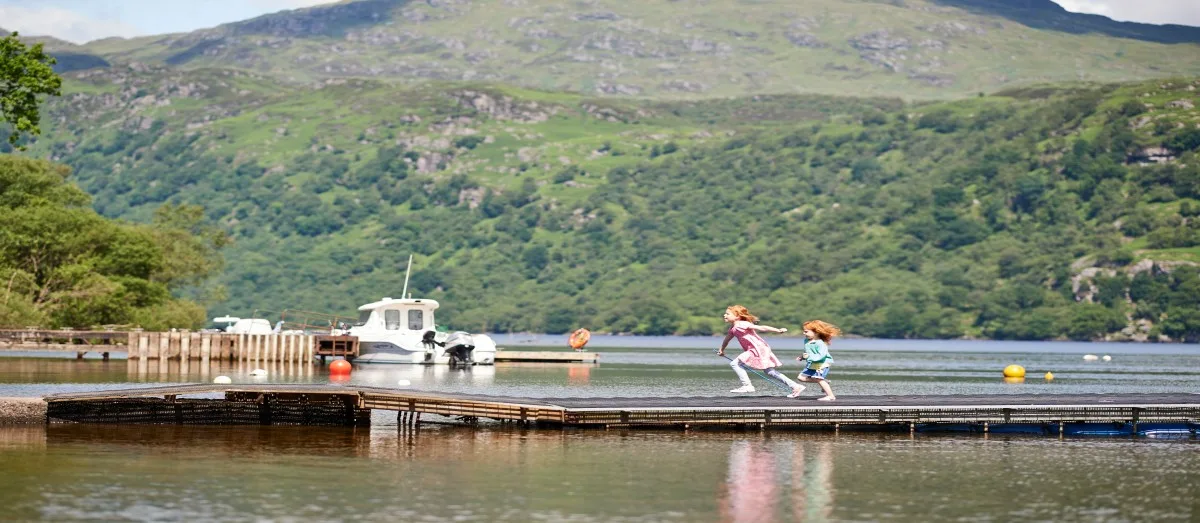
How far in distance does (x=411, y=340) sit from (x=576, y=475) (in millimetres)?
66991

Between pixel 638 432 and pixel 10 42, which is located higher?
pixel 10 42

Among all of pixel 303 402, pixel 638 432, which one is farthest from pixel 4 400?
pixel 638 432

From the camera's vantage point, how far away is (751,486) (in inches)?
1332

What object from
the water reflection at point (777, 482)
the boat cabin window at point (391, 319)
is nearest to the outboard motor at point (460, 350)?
the boat cabin window at point (391, 319)

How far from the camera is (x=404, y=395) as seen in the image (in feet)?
147

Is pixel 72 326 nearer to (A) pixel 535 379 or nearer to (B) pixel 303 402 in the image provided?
(A) pixel 535 379

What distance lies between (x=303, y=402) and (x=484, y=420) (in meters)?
5.49

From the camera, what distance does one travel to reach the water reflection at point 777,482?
99.6ft

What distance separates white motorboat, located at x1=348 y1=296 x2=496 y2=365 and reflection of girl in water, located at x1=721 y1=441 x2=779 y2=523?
60656 mm

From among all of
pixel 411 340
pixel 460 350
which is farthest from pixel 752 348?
pixel 460 350

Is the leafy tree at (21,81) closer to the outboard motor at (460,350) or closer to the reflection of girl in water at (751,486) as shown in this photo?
the reflection of girl in water at (751,486)

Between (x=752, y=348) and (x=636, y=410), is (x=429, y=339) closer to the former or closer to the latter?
(x=636, y=410)

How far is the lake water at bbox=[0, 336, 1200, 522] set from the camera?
30031 millimetres

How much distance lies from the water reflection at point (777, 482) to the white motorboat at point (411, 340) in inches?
2344
